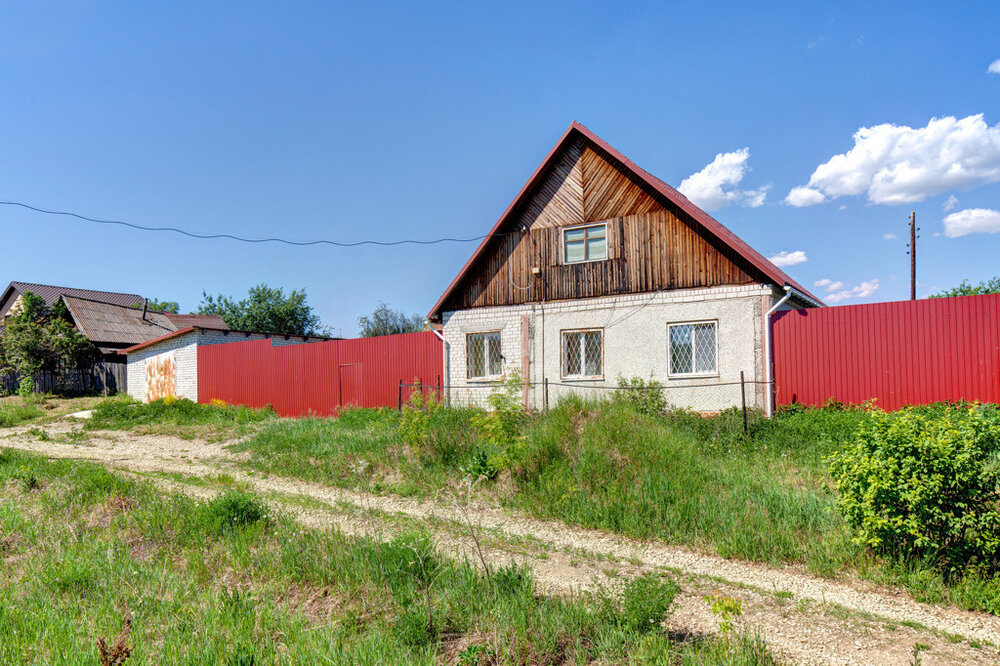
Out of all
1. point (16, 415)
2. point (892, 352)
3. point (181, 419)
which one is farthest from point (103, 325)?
point (892, 352)

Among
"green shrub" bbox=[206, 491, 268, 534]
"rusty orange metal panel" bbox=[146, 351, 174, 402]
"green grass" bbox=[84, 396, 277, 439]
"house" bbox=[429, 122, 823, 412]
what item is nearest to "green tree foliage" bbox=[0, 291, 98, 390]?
"rusty orange metal panel" bbox=[146, 351, 174, 402]

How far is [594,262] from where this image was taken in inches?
551

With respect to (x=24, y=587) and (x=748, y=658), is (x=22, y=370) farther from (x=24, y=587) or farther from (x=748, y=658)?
(x=748, y=658)

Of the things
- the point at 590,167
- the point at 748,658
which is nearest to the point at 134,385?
the point at 590,167

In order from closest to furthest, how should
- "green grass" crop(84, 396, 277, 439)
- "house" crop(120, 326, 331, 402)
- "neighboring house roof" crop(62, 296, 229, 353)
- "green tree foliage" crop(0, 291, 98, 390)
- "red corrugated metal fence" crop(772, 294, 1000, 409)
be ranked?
"red corrugated metal fence" crop(772, 294, 1000, 409)
"green grass" crop(84, 396, 277, 439)
"house" crop(120, 326, 331, 402)
"green tree foliage" crop(0, 291, 98, 390)
"neighboring house roof" crop(62, 296, 229, 353)

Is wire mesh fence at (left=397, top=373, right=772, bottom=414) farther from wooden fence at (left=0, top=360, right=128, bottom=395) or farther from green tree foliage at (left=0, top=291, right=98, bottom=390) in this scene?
green tree foliage at (left=0, top=291, right=98, bottom=390)

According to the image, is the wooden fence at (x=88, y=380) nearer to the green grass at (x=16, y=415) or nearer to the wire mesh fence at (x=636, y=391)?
the green grass at (x=16, y=415)

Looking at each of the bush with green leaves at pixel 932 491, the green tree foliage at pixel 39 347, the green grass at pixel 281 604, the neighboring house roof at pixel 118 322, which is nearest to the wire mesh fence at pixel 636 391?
the green grass at pixel 281 604

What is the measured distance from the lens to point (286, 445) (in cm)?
1121

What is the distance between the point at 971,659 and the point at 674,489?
3.17 meters

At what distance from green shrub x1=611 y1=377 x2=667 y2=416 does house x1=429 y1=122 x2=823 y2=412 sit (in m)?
0.20

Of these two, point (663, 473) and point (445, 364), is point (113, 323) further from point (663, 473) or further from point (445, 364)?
point (663, 473)

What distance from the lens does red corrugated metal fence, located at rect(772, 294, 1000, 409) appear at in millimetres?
10227

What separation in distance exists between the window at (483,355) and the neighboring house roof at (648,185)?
135 centimetres
